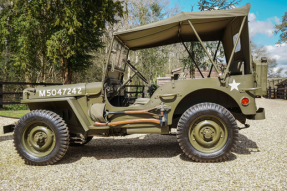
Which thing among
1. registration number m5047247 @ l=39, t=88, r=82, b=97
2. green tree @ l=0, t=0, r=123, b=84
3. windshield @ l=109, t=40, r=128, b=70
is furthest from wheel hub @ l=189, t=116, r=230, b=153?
green tree @ l=0, t=0, r=123, b=84

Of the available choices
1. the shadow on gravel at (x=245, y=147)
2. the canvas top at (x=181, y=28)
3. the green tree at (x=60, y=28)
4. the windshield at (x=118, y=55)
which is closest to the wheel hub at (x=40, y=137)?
the windshield at (x=118, y=55)

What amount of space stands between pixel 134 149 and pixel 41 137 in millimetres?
1807

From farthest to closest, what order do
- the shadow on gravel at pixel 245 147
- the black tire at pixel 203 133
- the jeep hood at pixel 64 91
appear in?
the shadow on gravel at pixel 245 147
the jeep hood at pixel 64 91
the black tire at pixel 203 133

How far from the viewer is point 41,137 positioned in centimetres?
363

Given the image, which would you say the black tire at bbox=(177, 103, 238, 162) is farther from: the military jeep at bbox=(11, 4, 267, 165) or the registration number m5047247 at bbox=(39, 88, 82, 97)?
the registration number m5047247 at bbox=(39, 88, 82, 97)

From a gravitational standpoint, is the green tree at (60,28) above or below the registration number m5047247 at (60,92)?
above

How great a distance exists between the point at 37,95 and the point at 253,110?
3720mm

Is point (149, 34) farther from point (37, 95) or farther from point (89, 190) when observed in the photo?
point (89, 190)

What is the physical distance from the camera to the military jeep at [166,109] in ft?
11.2

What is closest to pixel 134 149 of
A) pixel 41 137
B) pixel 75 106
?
pixel 75 106

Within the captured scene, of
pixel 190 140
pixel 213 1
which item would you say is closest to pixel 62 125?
pixel 190 140

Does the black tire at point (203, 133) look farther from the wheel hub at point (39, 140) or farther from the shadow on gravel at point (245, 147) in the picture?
the wheel hub at point (39, 140)

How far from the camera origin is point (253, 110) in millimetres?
3414

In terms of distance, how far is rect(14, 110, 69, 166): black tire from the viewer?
139 inches
